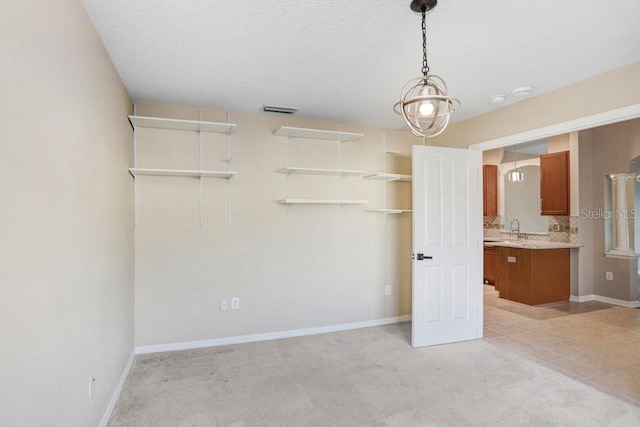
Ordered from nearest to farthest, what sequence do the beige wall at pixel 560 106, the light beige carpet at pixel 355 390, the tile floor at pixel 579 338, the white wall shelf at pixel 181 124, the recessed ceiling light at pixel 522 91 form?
Answer: 1. the light beige carpet at pixel 355 390
2. the beige wall at pixel 560 106
3. the tile floor at pixel 579 338
4. the recessed ceiling light at pixel 522 91
5. the white wall shelf at pixel 181 124

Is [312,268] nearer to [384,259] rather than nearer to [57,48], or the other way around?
[384,259]

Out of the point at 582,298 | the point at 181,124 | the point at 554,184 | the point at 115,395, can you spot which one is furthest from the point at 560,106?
the point at 115,395

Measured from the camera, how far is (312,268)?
161 inches

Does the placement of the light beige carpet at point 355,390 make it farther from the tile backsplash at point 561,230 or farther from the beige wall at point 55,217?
the tile backsplash at point 561,230

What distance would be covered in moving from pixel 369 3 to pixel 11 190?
1.80 meters

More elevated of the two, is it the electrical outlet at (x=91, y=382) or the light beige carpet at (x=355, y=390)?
the electrical outlet at (x=91, y=382)

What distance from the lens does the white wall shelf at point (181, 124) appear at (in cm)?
322

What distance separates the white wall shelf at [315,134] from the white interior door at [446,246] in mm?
764

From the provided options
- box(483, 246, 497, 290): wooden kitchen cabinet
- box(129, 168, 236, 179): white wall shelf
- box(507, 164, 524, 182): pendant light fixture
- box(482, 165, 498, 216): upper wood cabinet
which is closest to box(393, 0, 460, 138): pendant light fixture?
box(129, 168, 236, 179): white wall shelf

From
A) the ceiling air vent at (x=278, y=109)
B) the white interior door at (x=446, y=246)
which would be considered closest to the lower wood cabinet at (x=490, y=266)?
the white interior door at (x=446, y=246)

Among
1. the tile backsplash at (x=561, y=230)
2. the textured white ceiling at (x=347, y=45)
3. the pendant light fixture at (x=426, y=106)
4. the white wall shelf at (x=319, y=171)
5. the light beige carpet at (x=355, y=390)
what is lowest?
the light beige carpet at (x=355, y=390)

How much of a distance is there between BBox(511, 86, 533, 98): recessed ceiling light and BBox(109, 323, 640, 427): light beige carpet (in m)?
2.42

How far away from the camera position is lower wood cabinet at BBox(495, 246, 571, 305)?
529 cm

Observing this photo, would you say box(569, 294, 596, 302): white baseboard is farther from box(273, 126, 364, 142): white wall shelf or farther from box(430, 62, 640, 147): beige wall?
box(273, 126, 364, 142): white wall shelf
